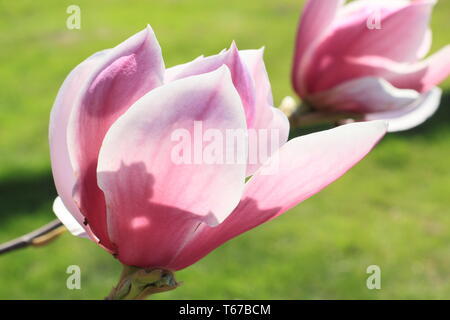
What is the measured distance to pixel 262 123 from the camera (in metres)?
0.42

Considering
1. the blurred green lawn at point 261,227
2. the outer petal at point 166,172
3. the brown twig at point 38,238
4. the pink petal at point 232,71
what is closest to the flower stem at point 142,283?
the outer petal at point 166,172

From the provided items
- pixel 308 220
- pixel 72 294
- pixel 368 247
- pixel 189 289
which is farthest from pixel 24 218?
pixel 368 247

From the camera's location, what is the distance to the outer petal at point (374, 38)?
24.0 inches

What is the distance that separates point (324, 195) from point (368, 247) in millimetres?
384

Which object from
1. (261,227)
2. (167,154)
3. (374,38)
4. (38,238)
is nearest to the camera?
(167,154)

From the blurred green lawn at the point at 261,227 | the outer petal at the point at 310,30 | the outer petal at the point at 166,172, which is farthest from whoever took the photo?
the blurred green lawn at the point at 261,227

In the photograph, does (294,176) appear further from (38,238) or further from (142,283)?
(38,238)

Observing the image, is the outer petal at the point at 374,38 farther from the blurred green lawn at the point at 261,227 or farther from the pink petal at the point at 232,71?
the blurred green lawn at the point at 261,227

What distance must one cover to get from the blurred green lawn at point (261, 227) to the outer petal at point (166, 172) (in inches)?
52.8

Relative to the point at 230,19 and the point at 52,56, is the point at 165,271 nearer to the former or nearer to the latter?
the point at 52,56

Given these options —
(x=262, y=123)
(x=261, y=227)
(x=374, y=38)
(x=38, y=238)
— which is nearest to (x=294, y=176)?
(x=262, y=123)

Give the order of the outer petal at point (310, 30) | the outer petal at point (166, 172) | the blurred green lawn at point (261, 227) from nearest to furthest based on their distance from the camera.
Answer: the outer petal at point (166, 172)
the outer petal at point (310, 30)
the blurred green lawn at point (261, 227)

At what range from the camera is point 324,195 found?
265 cm

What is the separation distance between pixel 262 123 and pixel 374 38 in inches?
8.9
